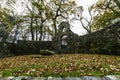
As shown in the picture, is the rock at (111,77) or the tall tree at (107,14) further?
the tall tree at (107,14)

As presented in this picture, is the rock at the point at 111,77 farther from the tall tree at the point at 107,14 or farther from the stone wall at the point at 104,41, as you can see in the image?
the tall tree at the point at 107,14

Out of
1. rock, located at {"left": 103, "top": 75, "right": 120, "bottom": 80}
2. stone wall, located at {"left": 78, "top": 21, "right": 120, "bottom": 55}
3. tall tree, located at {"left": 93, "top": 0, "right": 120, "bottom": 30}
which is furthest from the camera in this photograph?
tall tree, located at {"left": 93, "top": 0, "right": 120, "bottom": 30}

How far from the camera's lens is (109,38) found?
13.4 meters

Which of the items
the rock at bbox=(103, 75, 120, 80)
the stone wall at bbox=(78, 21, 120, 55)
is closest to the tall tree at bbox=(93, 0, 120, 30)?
the stone wall at bbox=(78, 21, 120, 55)

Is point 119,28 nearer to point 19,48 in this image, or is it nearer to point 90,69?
point 90,69

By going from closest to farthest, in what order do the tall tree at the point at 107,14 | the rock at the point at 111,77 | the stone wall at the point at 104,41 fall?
the rock at the point at 111,77 < the stone wall at the point at 104,41 < the tall tree at the point at 107,14

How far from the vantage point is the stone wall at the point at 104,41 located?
42.0ft

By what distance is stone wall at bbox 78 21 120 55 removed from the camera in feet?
42.0

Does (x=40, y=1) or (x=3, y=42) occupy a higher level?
(x=40, y=1)

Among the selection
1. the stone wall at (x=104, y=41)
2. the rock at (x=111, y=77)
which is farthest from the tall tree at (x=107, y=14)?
the rock at (x=111, y=77)

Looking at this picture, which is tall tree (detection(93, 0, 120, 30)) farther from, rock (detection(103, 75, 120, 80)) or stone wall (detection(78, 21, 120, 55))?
rock (detection(103, 75, 120, 80))

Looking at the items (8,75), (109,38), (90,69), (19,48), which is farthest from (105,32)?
(19,48)

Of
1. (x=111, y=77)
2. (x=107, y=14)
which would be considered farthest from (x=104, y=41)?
(x=107, y=14)

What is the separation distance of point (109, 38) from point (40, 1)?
51.8 ft
